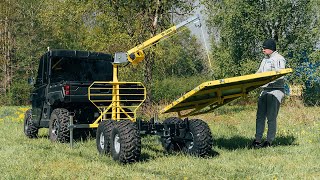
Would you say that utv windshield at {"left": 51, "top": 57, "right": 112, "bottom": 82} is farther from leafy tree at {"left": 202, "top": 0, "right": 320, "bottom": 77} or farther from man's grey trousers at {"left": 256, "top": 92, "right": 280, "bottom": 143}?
leafy tree at {"left": 202, "top": 0, "right": 320, "bottom": 77}

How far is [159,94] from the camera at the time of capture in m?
26.5

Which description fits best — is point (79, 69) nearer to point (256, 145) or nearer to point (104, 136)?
point (104, 136)

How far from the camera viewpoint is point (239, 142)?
30.5 feet

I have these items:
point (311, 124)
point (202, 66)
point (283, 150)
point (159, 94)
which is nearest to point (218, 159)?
point (283, 150)

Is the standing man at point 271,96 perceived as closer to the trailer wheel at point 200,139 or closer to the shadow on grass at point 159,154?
the shadow on grass at point 159,154

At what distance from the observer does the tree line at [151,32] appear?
61.7 ft

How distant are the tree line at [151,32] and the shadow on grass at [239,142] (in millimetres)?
8681

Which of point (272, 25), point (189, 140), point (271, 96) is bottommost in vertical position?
point (189, 140)

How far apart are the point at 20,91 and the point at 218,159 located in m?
26.7

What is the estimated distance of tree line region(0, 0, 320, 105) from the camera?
1880 cm

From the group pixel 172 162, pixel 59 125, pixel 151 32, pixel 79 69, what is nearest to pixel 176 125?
pixel 172 162

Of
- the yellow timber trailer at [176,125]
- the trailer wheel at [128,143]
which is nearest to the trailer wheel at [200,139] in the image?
the yellow timber trailer at [176,125]

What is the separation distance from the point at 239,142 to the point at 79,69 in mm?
4124

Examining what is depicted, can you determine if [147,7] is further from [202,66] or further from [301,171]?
[202,66]
